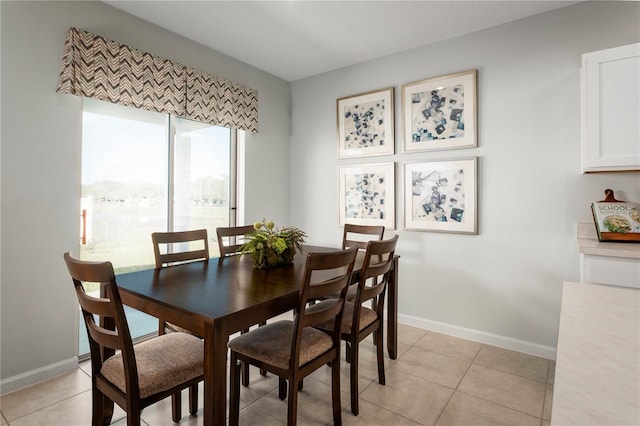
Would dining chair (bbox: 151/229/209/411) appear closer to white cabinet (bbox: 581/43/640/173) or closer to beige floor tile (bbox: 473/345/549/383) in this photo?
beige floor tile (bbox: 473/345/549/383)

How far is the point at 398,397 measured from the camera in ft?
6.79

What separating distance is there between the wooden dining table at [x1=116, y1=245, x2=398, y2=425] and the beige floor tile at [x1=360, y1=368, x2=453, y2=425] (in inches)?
29.5

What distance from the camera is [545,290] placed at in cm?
264

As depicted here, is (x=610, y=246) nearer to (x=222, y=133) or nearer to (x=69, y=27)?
(x=222, y=133)

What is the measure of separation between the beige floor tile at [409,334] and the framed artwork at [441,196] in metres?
0.98

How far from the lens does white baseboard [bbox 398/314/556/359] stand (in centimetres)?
264

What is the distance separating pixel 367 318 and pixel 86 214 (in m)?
2.32

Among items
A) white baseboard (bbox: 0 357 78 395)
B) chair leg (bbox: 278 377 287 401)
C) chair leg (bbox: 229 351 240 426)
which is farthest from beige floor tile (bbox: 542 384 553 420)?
white baseboard (bbox: 0 357 78 395)

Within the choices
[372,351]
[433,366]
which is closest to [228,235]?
[372,351]

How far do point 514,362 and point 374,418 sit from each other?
4.53 feet

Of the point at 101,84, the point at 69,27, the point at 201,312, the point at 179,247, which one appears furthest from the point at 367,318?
the point at 69,27

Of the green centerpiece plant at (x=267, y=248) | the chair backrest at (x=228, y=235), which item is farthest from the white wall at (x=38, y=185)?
the green centerpiece plant at (x=267, y=248)

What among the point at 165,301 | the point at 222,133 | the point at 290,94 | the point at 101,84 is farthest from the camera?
the point at 290,94

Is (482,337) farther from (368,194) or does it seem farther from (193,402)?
(193,402)
